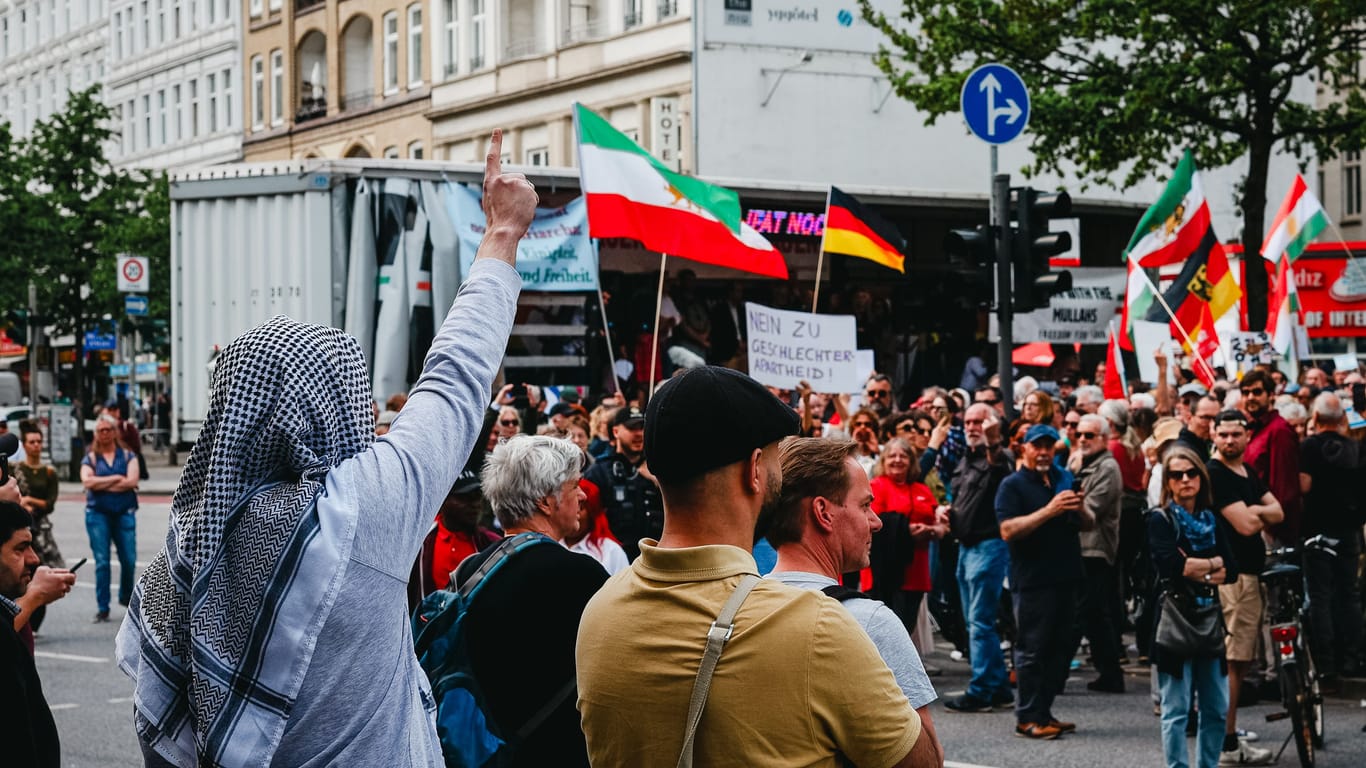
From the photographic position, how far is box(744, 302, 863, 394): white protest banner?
46.1ft

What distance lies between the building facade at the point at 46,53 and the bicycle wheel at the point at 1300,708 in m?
72.7

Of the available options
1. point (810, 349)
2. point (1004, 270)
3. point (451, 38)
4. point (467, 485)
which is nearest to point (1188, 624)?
point (467, 485)

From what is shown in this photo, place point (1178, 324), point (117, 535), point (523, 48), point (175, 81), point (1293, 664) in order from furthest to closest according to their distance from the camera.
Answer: point (175, 81) → point (523, 48) → point (1178, 324) → point (117, 535) → point (1293, 664)

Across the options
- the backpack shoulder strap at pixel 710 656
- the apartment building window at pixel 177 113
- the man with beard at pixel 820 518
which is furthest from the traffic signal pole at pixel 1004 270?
the apartment building window at pixel 177 113

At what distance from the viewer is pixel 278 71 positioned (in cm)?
5775

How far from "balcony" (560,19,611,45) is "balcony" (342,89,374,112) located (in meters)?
11.3

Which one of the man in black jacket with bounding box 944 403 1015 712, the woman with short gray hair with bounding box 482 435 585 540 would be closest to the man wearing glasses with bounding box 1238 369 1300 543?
the man in black jacket with bounding box 944 403 1015 712

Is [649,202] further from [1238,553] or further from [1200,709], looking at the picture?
[1200,709]

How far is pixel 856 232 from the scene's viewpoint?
16641mm

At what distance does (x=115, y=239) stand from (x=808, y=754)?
42.4 m

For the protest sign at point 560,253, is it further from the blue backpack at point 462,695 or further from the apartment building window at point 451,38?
the apartment building window at point 451,38

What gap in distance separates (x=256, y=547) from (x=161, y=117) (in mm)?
69643

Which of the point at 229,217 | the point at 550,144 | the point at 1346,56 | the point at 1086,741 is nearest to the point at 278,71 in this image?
the point at 550,144

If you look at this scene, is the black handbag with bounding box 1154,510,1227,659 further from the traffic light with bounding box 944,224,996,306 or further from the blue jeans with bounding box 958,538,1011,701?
the traffic light with bounding box 944,224,996,306
